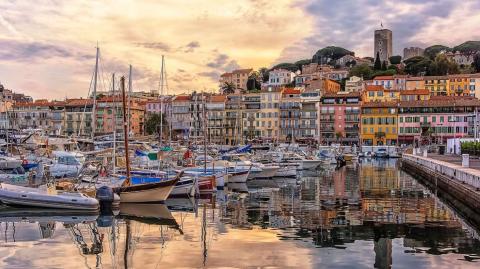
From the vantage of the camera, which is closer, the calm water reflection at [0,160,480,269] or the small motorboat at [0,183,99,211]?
the calm water reflection at [0,160,480,269]

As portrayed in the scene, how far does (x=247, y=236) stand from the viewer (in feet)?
66.2

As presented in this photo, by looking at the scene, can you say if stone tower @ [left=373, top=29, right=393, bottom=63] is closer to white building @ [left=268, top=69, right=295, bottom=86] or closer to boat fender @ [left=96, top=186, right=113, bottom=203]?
white building @ [left=268, top=69, right=295, bottom=86]

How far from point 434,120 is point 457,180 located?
78.0m

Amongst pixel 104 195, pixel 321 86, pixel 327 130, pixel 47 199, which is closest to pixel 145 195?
pixel 104 195

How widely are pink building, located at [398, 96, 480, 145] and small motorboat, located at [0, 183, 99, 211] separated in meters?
89.4

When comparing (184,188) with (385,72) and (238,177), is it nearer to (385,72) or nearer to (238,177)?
(238,177)

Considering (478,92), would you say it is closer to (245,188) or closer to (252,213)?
(245,188)

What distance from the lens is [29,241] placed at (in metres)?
19.0

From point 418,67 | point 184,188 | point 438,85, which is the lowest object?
point 184,188

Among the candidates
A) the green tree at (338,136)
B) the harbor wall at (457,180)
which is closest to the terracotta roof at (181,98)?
the green tree at (338,136)

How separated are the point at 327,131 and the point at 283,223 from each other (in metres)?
92.0

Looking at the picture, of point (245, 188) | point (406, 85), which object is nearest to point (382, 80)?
point (406, 85)

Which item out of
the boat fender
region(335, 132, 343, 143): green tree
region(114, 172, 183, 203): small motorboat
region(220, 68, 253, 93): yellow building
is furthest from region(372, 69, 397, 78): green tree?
the boat fender

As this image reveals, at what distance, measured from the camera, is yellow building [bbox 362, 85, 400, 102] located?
11881cm
